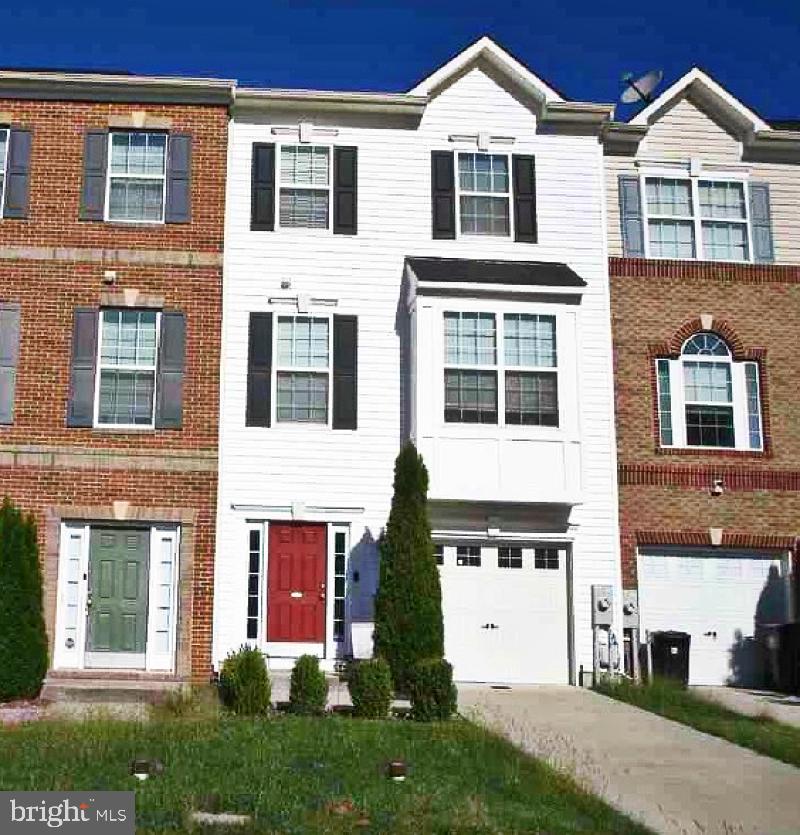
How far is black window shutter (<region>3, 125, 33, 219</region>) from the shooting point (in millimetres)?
16859

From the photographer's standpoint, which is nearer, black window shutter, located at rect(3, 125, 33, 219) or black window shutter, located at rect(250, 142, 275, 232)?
black window shutter, located at rect(3, 125, 33, 219)

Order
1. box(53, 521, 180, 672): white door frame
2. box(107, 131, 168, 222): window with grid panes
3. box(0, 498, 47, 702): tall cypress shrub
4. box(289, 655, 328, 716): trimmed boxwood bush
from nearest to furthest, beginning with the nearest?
box(289, 655, 328, 716): trimmed boxwood bush
box(0, 498, 47, 702): tall cypress shrub
box(53, 521, 180, 672): white door frame
box(107, 131, 168, 222): window with grid panes

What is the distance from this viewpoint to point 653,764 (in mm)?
10430

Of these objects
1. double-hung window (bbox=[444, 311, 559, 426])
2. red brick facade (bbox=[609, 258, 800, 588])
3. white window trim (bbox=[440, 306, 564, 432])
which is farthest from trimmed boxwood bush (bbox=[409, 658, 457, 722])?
red brick facade (bbox=[609, 258, 800, 588])

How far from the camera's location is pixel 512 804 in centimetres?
820

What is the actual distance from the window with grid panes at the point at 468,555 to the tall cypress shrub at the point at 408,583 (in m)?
1.52

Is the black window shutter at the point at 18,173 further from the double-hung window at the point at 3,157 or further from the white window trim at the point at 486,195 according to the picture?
the white window trim at the point at 486,195

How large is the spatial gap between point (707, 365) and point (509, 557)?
451 cm

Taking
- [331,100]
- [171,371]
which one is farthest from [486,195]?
[171,371]

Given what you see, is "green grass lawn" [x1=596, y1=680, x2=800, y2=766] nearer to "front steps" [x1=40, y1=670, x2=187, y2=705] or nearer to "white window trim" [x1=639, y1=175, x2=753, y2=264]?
"front steps" [x1=40, y1=670, x2=187, y2=705]

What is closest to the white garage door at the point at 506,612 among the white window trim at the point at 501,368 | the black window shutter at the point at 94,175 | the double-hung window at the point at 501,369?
the white window trim at the point at 501,368

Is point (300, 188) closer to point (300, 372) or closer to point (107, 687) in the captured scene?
point (300, 372)

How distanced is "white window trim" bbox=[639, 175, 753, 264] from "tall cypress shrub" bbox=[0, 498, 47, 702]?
34.3 feet
